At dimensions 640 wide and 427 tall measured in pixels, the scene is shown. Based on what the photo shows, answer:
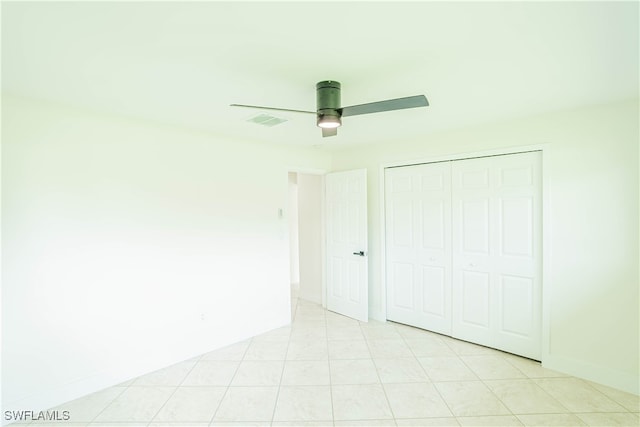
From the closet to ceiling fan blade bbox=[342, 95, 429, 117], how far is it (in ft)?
6.14

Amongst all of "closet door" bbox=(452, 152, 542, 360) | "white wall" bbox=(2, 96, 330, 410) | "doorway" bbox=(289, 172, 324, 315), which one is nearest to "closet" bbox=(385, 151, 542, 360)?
"closet door" bbox=(452, 152, 542, 360)

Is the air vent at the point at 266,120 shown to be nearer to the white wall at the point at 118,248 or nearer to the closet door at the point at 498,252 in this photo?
the white wall at the point at 118,248

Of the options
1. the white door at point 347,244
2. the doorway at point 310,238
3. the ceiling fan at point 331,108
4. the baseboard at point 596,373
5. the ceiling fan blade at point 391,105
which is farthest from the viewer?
the doorway at point 310,238

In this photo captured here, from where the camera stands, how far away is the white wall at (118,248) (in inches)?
90.4

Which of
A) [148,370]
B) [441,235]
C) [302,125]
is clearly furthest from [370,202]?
[148,370]

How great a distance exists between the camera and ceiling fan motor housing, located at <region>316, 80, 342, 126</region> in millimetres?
1996

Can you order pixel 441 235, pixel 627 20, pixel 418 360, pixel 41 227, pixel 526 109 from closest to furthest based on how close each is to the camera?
pixel 627 20
pixel 41 227
pixel 526 109
pixel 418 360
pixel 441 235

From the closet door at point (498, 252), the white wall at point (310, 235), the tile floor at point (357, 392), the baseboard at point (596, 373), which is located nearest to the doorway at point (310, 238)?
the white wall at point (310, 235)

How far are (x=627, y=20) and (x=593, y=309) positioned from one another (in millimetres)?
2363

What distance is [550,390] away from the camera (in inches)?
101

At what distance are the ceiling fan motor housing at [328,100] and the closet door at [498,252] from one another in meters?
2.09

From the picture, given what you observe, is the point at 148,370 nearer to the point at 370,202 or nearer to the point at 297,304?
the point at 297,304

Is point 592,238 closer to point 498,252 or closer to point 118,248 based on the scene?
point 498,252

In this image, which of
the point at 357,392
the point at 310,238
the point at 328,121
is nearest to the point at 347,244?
the point at 310,238
